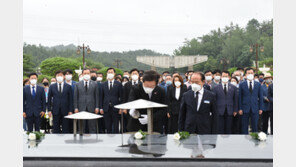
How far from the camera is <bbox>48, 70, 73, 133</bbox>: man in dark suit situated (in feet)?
34.4

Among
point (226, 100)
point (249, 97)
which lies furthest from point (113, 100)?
point (249, 97)

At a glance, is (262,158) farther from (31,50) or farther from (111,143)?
(31,50)

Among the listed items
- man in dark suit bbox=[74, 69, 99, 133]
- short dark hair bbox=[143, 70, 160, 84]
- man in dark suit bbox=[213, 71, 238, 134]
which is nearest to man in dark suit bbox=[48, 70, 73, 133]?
man in dark suit bbox=[74, 69, 99, 133]

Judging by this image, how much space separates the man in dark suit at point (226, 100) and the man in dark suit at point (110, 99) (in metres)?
2.77

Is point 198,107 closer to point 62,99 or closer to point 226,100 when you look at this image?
point 226,100

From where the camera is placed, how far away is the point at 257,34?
323ft

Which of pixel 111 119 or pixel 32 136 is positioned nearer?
pixel 32 136

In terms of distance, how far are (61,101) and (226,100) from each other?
15.1 feet

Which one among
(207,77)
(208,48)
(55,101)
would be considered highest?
(208,48)

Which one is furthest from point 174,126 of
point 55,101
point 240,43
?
point 240,43

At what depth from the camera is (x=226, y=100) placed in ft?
34.0

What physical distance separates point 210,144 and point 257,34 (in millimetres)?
98037

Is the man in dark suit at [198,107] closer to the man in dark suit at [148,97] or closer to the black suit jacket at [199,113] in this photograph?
the black suit jacket at [199,113]

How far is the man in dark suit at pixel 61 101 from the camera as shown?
10477mm
